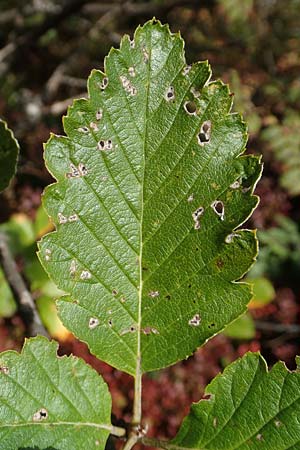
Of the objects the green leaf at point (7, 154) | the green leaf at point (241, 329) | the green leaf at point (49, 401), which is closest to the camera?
the green leaf at point (49, 401)

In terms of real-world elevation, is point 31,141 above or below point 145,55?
below

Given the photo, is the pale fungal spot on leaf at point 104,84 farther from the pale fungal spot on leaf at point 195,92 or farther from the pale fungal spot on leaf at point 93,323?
the pale fungal spot on leaf at point 93,323

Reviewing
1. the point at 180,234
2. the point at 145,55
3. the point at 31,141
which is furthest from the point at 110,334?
the point at 31,141

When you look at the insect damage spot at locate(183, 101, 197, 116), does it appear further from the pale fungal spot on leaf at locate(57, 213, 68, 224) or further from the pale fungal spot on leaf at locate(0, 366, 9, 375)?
the pale fungal spot on leaf at locate(0, 366, 9, 375)

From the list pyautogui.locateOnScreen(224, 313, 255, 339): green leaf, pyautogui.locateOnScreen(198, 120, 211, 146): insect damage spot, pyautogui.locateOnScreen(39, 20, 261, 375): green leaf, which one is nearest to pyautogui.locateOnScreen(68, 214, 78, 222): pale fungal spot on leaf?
pyautogui.locateOnScreen(39, 20, 261, 375): green leaf

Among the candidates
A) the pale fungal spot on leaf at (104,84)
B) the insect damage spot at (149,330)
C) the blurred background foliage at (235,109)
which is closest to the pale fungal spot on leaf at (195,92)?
the pale fungal spot on leaf at (104,84)

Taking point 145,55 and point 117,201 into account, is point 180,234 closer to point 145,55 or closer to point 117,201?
point 117,201

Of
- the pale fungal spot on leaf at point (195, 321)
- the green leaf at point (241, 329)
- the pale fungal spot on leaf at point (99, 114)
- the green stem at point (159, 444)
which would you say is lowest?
the green leaf at point (241, 329)
